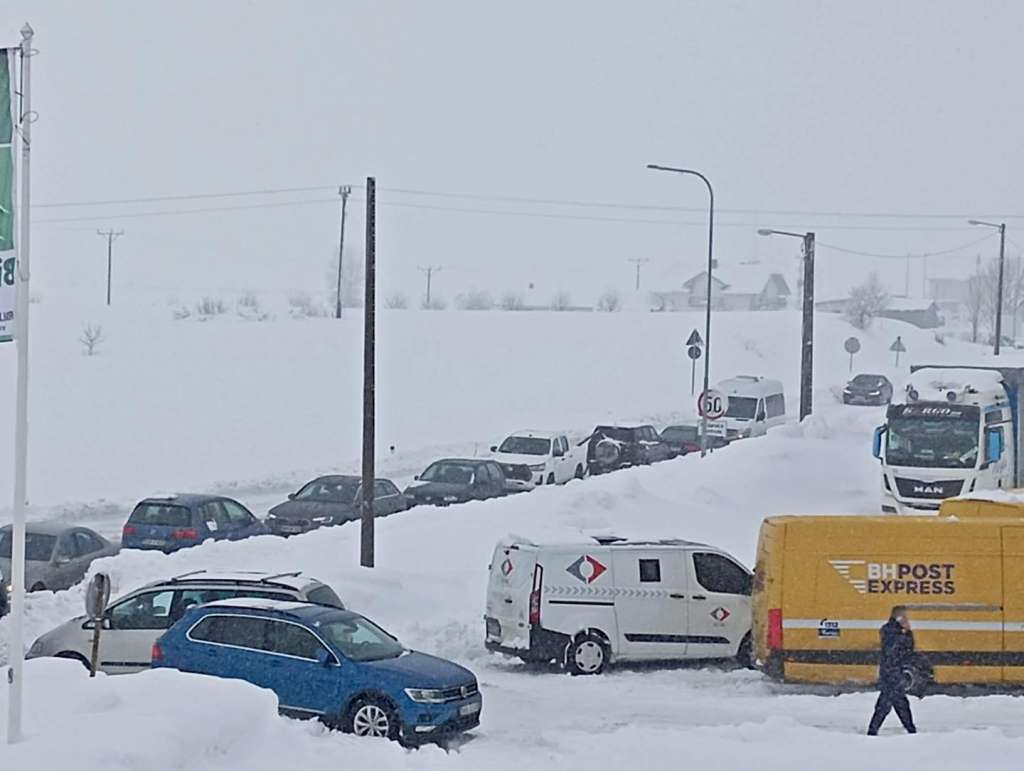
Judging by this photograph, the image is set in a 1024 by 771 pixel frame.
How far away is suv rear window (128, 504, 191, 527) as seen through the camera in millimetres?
25672

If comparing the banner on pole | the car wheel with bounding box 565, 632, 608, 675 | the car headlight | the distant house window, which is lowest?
the car wheel with bounding box 565, 632, 608, 675

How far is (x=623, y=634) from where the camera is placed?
59.6 ft

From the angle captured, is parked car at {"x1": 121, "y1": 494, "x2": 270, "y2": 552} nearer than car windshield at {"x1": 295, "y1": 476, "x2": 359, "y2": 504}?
Yes

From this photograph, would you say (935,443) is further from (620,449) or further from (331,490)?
(331,490)

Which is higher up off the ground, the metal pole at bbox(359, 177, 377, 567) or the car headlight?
the metal pole at bbox(359, 177, 377, 567)

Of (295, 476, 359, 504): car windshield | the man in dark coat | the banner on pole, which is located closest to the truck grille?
(295, 476, 359, 504): car windshield

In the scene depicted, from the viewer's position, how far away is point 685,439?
4722 cm

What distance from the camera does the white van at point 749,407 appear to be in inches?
2028

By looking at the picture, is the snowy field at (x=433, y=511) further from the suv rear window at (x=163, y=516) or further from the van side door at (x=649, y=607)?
the suv rear window at (x=163, y=516)

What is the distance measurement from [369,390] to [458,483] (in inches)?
475

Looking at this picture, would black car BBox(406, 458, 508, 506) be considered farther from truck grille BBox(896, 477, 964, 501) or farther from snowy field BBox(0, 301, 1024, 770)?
truck grille BBox(896, 477, 964, 501)

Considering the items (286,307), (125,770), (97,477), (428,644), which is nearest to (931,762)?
(125,770)

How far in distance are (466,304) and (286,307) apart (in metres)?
21.4

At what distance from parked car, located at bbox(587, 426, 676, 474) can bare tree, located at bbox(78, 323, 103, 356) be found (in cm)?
3891
